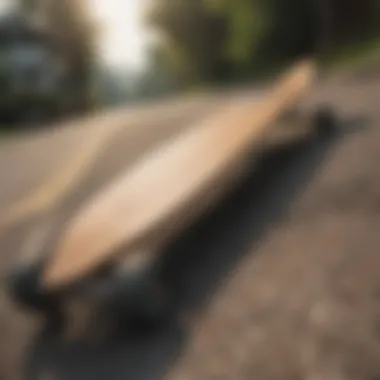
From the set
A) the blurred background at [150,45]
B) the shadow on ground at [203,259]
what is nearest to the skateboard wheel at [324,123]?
the shadow on ground at [203,259]

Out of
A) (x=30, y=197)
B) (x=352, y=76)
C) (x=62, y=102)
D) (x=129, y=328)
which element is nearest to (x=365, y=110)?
(x=352, y=76)

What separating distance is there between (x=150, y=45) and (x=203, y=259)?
5.39 ft

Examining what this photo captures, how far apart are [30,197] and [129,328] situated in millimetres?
695

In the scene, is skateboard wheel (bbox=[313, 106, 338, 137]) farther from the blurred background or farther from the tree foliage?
the tree foliage

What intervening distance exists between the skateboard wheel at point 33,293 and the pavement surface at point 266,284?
0.04 metres

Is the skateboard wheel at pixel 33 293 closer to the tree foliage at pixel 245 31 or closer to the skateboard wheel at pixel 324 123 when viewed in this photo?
the skateboard wheel at pixel 324 123

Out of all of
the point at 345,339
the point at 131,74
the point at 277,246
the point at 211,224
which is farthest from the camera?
the point at 131,74

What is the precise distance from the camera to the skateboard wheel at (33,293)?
90 cm

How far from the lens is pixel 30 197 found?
4.97ft

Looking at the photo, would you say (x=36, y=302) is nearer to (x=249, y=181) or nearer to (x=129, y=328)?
(x=129, y=328)

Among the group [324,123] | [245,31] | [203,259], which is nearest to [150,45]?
[245,31]

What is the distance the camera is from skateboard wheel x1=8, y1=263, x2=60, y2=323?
90cm

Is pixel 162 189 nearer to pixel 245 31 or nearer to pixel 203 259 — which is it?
pixel 203 259

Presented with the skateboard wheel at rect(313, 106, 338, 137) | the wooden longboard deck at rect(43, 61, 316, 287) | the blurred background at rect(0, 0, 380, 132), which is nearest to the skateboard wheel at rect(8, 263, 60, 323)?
the wooden longboard deck at rect(43, 61, 316, 287)
